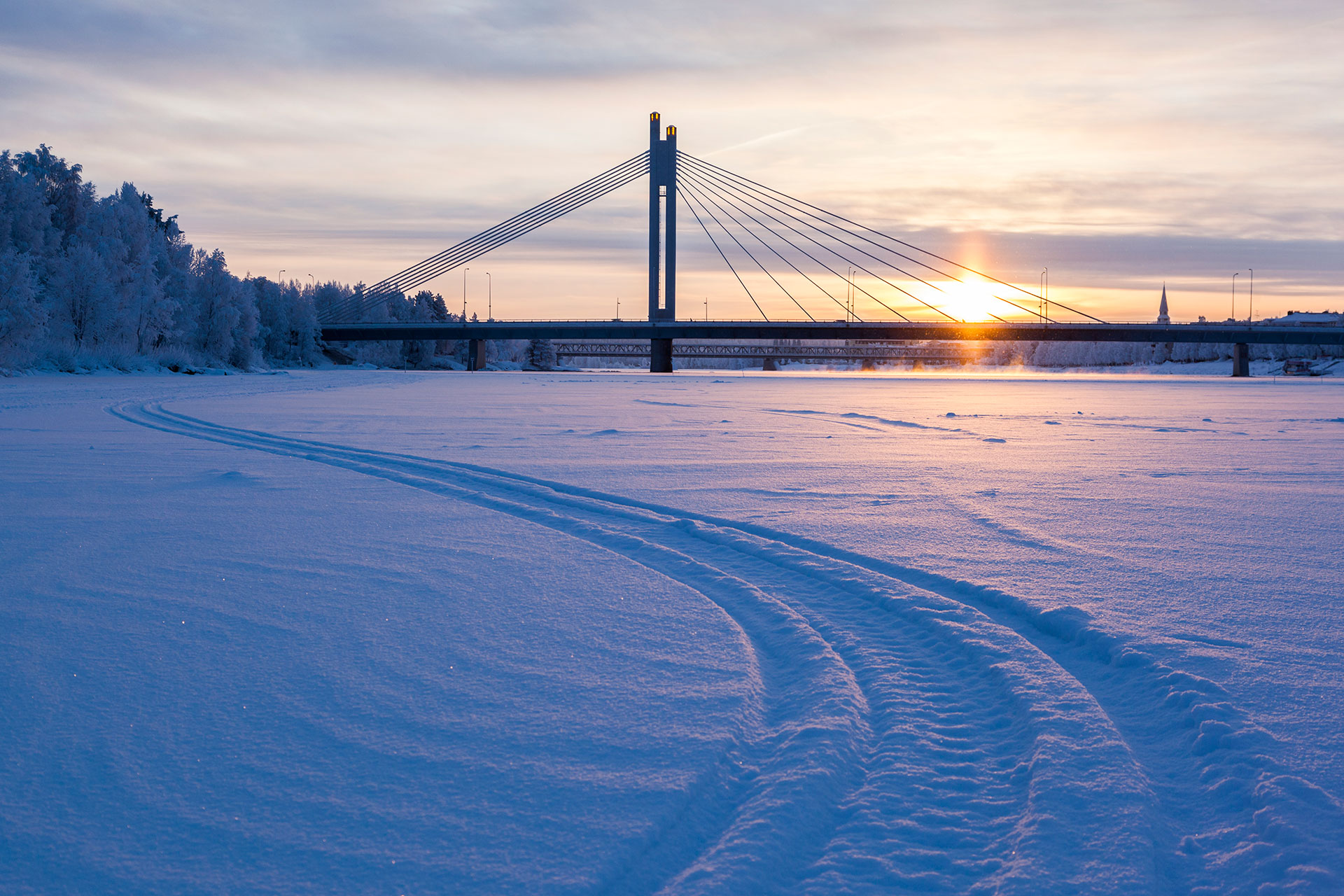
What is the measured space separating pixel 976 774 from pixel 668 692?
41.9 inches

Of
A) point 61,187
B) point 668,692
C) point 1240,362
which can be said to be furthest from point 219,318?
point 1240,362

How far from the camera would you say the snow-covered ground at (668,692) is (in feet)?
6.97

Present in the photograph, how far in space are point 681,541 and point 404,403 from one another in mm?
17885

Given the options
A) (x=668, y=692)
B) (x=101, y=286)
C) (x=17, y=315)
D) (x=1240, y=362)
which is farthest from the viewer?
(x=1240, y=362)

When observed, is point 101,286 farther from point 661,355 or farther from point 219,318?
point 661,355

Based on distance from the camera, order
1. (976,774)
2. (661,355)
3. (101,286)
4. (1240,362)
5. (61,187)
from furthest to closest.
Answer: (1240,362) → (661,355) → (61,187) → (101,286) → (976,774)

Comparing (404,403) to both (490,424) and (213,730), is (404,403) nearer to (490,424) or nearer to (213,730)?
(490,424)

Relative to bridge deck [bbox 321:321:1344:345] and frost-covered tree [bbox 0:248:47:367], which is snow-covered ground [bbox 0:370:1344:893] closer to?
frost-covered tree [bbox 0:248:47:367]

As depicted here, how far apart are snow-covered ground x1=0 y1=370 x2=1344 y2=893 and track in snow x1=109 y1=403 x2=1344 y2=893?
0.01 meters

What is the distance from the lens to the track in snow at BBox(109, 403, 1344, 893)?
2.08m

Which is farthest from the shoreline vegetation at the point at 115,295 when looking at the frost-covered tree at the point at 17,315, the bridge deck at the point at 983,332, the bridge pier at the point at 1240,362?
the bridge pier at the point at 1240,362

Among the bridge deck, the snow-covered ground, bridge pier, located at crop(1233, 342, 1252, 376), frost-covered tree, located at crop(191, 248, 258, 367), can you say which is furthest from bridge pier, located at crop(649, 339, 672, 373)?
the snow-covered ground

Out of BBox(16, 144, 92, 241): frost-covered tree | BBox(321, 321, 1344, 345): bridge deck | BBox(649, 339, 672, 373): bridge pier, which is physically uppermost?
BBox(16, 144, 92, 241): frost-covered tree

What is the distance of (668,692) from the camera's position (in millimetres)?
3098
